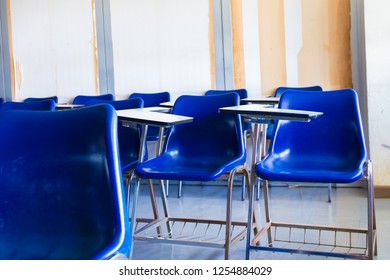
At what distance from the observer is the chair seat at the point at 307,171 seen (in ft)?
6.14

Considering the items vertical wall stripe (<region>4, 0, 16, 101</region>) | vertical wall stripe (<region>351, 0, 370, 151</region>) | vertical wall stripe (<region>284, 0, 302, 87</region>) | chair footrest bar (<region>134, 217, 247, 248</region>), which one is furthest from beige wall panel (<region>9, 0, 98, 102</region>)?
vertical wall stripe (<region>351, 0, 370, 151</region>)

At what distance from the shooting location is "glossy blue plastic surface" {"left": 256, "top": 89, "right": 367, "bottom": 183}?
2.11 m

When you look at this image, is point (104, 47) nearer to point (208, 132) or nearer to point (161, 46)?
point (161, 46)

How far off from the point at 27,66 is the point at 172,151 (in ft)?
10.2

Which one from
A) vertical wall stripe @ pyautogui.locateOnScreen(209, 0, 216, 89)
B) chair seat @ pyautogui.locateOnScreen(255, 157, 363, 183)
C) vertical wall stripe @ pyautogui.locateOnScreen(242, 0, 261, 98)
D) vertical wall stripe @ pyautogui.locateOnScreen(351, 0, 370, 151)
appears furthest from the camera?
vertical wall stripe @ pyautogui.locateOnScreen(209, 0, 216, 89)

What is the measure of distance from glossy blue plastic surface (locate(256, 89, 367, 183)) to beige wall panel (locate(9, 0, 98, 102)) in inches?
114

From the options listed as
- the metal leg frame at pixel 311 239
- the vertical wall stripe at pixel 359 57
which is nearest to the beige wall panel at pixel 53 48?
the vertical wall stripe at pixel 359 57

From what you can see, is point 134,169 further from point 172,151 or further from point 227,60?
point 227,60

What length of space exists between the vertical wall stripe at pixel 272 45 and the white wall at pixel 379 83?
0.81 m

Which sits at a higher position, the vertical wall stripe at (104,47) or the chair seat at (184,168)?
the vertical wall stripe at (104,47)

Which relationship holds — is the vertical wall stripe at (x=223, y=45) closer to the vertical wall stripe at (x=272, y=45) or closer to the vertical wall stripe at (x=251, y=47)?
the vertical wall stripe at (x=251, y=47)

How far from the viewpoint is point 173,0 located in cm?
436

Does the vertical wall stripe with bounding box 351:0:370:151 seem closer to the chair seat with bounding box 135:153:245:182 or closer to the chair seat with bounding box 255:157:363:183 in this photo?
the chair seat with bounding box 255:157:363:183

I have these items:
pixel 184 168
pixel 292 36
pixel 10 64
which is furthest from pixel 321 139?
pixel 10 64
